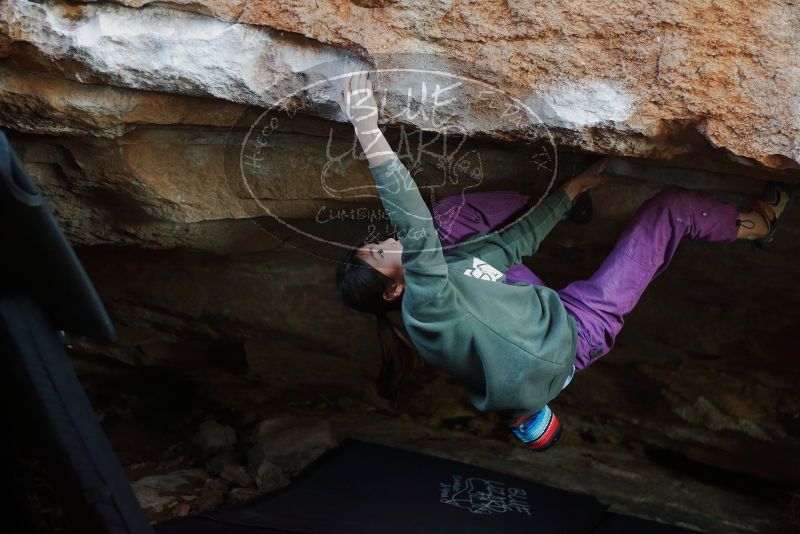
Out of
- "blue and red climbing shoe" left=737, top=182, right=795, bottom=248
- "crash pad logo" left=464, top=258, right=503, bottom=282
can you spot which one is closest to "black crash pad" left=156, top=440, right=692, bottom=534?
"crash pad logo" left=464, top=258, right=503, bottom=282

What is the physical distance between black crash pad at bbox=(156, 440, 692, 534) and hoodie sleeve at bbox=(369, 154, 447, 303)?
0.77 metres

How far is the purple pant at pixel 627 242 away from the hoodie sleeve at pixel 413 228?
33 cm

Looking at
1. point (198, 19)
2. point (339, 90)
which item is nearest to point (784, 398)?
point (339, 90)

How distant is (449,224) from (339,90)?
438 mm

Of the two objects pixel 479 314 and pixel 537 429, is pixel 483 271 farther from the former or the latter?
pixel 537 429

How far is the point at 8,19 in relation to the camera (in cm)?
140

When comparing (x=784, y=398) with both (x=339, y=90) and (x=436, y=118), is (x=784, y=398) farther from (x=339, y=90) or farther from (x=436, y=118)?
(x=339, y=90)

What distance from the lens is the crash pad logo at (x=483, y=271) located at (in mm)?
1747

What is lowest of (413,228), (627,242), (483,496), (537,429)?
(483,496)

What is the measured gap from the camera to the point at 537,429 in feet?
5.98

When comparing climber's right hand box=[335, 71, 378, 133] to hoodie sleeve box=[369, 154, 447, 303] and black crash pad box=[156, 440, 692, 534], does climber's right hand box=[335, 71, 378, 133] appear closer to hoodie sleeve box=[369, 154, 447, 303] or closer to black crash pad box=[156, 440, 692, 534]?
hoodie sleeve box=[369, 154, 447, 303]

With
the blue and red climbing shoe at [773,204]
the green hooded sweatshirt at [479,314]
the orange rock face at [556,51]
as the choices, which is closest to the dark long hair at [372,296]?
the green hooded sweatshirt at [479,314]

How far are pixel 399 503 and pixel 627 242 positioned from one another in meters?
0.89

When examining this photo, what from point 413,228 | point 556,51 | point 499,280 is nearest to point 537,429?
point 499,280
